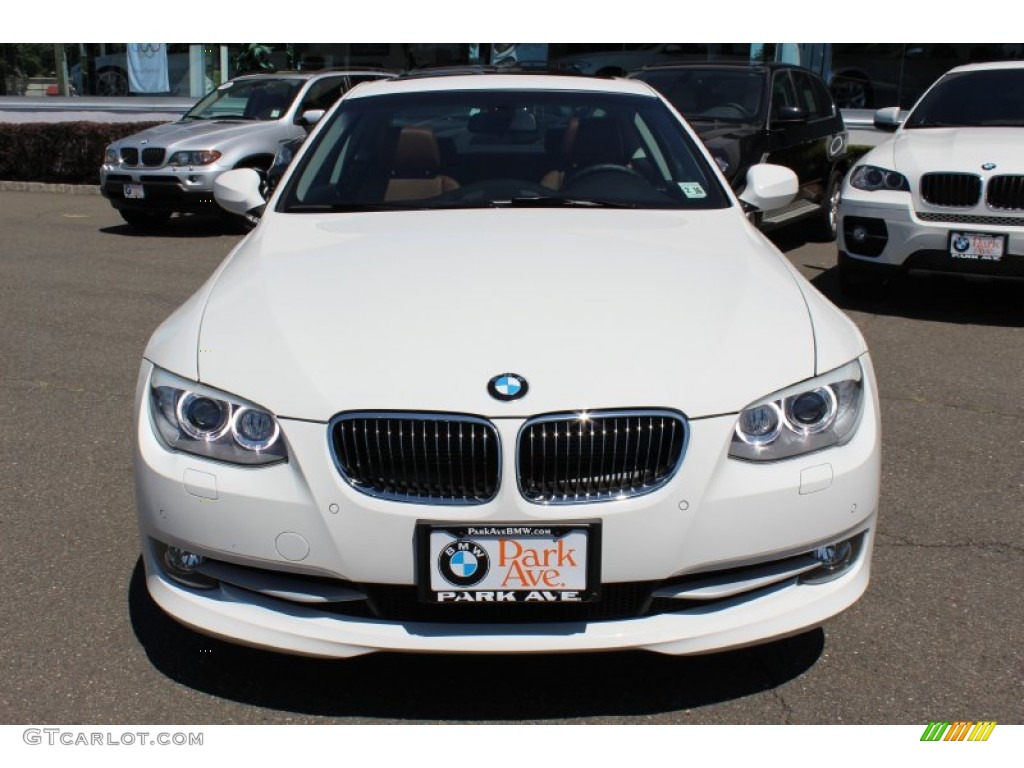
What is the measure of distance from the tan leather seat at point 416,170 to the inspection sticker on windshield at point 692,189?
2.64 ft

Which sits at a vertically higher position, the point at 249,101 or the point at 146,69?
the point at 249,101

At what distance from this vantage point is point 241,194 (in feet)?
→ 15.0

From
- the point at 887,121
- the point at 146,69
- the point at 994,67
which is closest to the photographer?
the point at 994,67

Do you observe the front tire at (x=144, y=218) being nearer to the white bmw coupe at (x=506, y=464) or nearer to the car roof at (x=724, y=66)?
the car roof at (x=724, y=66)

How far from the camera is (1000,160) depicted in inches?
287

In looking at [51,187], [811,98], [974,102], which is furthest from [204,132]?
[974,102]

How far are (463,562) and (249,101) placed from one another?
37.1ft

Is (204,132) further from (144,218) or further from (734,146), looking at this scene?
(734,146)

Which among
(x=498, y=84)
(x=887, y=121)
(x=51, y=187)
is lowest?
(x=51, y=187)

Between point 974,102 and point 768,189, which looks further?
point 974,102

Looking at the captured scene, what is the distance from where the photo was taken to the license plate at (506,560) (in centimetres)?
263

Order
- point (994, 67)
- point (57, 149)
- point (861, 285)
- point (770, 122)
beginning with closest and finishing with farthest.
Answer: point (861, 285) < point (994, 67) < point (770, 122) < point (57, 149)
